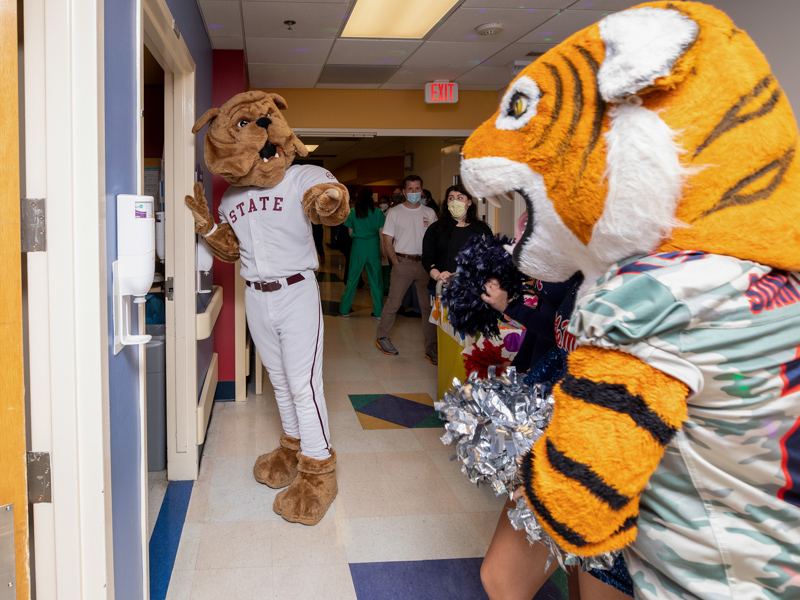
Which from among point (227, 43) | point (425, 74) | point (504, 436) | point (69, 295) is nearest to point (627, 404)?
point (504, 436)

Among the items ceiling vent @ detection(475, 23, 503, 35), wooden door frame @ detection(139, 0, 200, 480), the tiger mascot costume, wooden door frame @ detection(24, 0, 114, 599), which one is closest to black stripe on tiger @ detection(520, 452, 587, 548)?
the tiger mascot costume

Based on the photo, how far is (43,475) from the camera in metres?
1.18

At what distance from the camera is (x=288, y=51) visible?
473cm

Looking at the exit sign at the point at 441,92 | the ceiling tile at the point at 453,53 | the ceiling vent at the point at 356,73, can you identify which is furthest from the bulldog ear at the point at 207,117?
the exit sign at the point at 441,92

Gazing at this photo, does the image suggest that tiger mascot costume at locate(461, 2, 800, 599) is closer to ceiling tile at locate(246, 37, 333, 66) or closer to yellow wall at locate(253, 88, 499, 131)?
ceiling tile at locate(246, 37, 333, 66)

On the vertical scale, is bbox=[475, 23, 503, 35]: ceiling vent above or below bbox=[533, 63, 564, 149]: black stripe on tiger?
above

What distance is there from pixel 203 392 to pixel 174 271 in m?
0.72

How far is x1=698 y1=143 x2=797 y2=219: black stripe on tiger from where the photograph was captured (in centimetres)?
76

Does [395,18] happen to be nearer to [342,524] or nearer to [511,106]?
[342,524]

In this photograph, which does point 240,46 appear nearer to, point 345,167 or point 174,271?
point 174,271

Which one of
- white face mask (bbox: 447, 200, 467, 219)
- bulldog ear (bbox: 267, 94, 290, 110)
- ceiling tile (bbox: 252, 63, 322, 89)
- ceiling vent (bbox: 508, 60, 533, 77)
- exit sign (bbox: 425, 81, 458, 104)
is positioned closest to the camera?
bulldog ear (bbox: 267, 94, 290, 110)

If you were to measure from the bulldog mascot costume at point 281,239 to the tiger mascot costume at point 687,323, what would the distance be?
5.70 ft

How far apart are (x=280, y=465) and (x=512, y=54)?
150 inches

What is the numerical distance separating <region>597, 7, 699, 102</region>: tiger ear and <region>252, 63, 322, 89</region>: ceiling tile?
484 centimetres
